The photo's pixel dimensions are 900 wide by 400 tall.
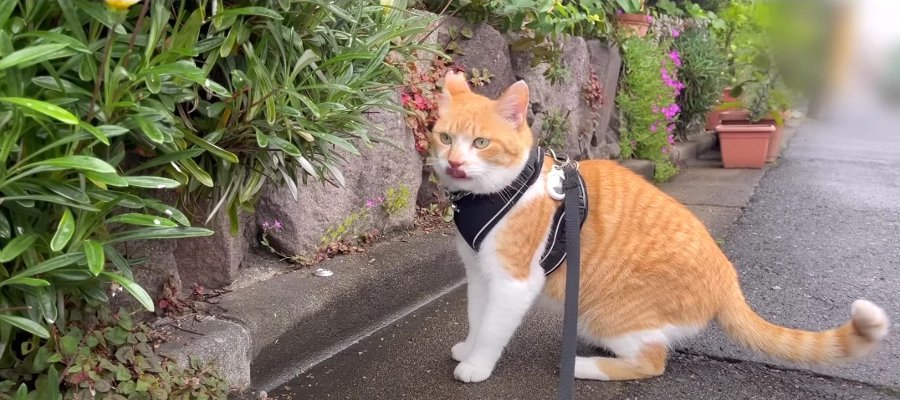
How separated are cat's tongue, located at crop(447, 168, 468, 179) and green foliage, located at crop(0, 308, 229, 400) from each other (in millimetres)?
1022

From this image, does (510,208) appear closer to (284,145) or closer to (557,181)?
(557,181)

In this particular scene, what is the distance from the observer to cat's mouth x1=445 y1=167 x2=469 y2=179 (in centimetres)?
230

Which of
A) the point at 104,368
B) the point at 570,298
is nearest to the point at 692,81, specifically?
the point at 570,298

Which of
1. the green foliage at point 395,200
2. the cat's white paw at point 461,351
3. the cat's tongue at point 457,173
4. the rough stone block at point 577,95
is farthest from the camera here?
the rough stone block at point 577,95

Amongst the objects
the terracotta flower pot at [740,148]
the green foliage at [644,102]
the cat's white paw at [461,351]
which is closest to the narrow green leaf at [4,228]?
the cat's white paw at [461,351]

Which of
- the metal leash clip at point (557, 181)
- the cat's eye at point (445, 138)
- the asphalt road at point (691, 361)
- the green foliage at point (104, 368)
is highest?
the cat's eye at point (445, 138)

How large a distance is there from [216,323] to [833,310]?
282 centimetres

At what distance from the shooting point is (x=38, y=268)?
1.48 m

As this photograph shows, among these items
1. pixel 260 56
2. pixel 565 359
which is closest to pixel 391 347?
pixel 565 359

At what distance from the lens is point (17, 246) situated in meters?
1.46

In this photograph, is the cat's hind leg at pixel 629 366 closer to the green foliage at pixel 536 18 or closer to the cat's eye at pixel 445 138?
the cat's eye at pixel 445 138

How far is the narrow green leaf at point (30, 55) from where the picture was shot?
50.6 inches

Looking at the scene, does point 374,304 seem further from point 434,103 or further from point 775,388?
point 775,388

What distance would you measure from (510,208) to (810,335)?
3.63 feet
